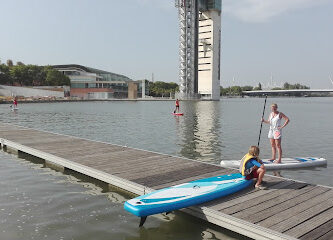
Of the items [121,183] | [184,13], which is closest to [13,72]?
[184,13]

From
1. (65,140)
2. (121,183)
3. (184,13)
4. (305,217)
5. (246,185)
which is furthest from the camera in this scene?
(184,13)

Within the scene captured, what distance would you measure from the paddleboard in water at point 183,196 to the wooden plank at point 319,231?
2.70 meters

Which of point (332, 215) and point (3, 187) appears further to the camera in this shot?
point (3, 187)

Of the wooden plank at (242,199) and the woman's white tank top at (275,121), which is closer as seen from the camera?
the wooden plank at (242,199)

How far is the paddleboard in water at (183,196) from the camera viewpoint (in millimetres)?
8146

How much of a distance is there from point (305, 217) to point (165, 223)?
3.76 meters

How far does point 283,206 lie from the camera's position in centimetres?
846

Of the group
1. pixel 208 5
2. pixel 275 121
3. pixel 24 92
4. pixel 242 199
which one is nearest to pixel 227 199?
pixel 242 199

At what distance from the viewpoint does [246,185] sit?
9.89m

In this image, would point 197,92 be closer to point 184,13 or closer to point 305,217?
point 184,13

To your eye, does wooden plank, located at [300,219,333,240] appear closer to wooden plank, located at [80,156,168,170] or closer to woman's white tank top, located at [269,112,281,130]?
woman's white tank top, located at [269,112,281,130]

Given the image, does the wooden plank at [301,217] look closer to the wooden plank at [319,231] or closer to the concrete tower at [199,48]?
the wooden plank at [319,231]

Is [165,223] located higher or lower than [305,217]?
lower

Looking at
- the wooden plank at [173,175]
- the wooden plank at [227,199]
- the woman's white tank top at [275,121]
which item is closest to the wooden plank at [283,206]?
the wooden plank at [227,199]
